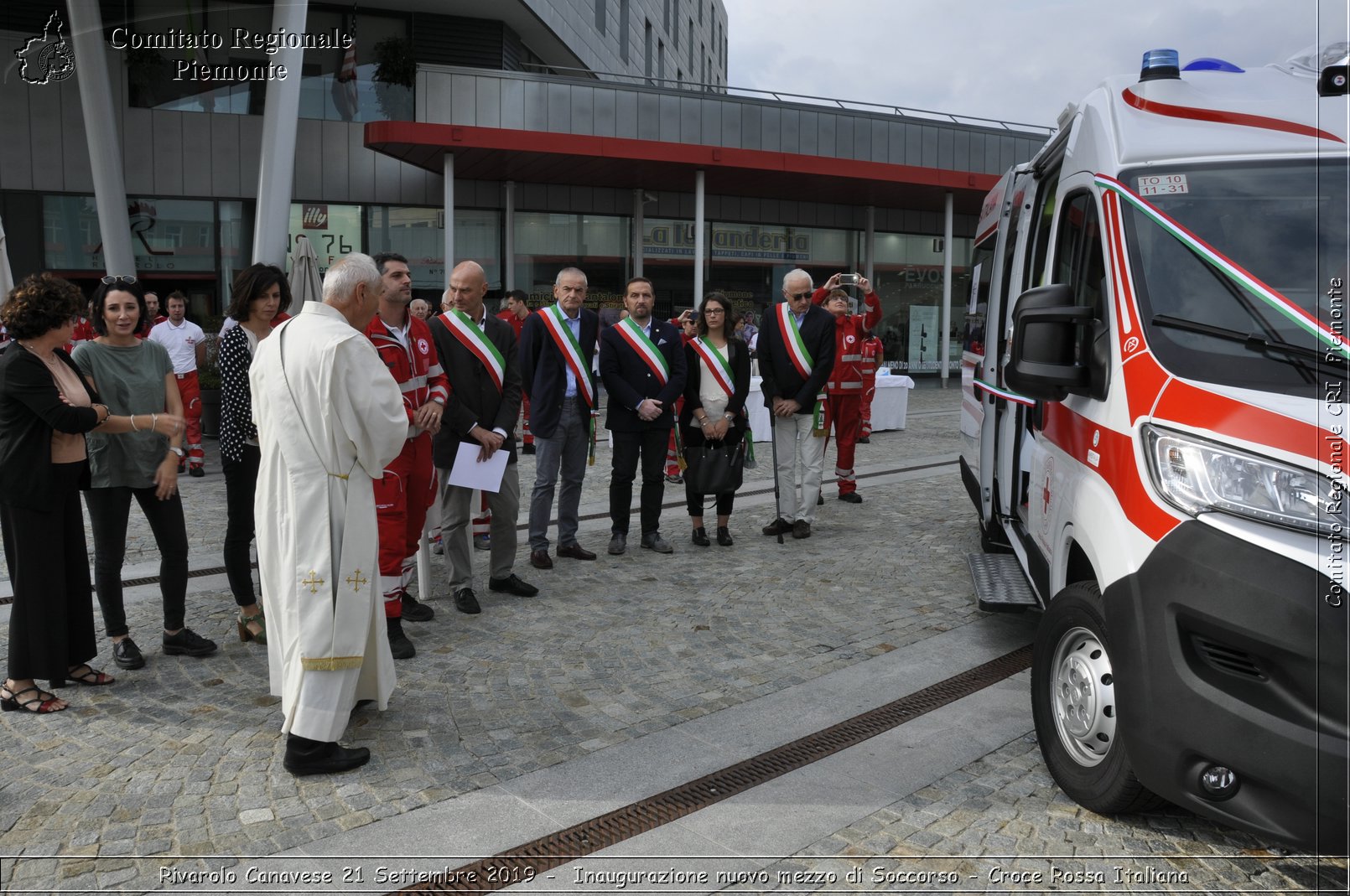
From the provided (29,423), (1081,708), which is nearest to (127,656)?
(29,423)

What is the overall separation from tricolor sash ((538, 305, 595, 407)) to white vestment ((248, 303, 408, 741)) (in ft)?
10.7

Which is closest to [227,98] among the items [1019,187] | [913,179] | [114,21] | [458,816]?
[114,21]

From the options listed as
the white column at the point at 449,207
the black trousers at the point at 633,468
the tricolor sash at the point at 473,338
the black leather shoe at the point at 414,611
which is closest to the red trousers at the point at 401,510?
the black leather shoe at the point at 414,611

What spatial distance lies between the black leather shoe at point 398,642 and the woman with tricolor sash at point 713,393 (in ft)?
10.0

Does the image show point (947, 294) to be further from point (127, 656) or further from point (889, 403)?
point (127, 656)

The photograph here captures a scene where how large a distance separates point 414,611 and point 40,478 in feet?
6.81

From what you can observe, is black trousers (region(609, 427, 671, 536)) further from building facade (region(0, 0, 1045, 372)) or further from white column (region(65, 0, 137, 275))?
white column (region(65, 0, 137, 275))

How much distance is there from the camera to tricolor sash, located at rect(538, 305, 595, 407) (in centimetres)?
723

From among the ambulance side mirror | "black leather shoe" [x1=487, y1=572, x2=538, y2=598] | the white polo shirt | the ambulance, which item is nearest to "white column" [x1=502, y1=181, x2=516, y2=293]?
the white polo shirt

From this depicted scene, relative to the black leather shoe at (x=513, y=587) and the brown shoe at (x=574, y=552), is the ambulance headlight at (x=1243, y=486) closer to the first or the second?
the black leather shoe at (x=513, y=587)

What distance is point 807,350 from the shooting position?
26.7 ft

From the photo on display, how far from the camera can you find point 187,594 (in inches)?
254

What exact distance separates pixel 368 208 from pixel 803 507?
16.5 meters

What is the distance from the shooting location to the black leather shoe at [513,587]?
21.3 ft
